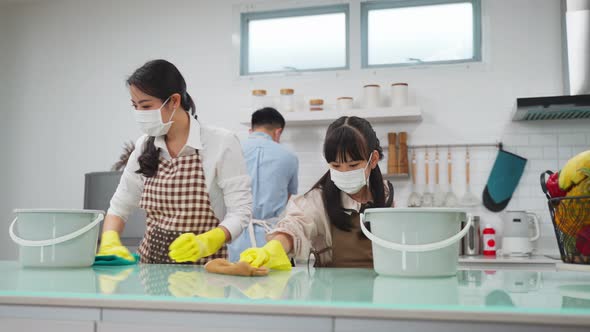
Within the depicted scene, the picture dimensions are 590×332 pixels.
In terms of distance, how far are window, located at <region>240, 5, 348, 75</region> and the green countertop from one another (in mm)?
3123

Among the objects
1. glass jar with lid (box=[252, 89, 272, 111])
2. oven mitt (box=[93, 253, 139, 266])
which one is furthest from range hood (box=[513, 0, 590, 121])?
oven mitt (box=[93, 253, 139, 266])

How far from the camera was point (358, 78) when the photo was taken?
4.02m

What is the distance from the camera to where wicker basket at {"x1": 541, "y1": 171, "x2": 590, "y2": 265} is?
107 cm

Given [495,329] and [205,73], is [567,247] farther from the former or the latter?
[205,73]

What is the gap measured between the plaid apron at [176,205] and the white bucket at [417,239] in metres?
0.85

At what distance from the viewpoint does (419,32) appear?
4059 mm

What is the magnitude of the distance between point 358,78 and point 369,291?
10.6 ft

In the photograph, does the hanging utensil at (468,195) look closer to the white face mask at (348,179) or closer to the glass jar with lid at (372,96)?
the glass jar with lid at (372,96)

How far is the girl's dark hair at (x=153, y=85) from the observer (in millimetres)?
1890

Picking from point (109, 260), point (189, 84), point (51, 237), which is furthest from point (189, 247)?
point (189, 84)

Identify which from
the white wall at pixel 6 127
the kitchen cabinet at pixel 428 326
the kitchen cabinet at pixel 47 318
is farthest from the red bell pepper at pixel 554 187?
the white wall at pixel 6 127

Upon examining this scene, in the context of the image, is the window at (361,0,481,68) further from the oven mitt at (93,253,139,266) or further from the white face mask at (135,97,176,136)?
the oven mitt at (93,253,139,266)

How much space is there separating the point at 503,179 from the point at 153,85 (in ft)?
8.42

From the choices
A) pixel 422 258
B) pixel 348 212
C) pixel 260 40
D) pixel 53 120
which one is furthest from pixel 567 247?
pixel 53 120
